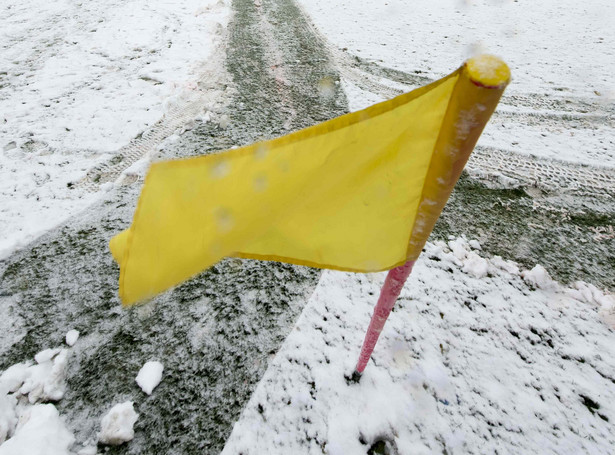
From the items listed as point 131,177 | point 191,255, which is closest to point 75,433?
point 191,255

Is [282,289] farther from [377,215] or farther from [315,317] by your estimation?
[377,215]

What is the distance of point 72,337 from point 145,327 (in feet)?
1.51

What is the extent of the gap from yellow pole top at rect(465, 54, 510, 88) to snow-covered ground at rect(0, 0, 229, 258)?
11.3 ft

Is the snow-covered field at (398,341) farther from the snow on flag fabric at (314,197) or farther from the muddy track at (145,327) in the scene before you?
the snow on flag fabric at (314,197)

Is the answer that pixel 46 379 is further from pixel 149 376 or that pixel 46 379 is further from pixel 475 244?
pixel 475 244

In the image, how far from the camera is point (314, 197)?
3.51ft

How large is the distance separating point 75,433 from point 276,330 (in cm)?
123

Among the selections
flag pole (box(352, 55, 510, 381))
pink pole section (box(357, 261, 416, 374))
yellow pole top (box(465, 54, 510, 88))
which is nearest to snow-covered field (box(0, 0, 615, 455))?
pink pole section (box(357, 261, 416, 374))

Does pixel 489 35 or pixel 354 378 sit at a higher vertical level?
pixel 489 35

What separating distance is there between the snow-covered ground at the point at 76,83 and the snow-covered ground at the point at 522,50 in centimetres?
287

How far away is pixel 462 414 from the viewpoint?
73.9 inches

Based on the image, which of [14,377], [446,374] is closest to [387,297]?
[446,374]

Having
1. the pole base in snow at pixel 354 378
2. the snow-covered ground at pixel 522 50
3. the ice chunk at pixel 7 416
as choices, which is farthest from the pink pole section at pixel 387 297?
the snow-covered ground at pixel 522 50

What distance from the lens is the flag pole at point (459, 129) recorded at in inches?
27.6
